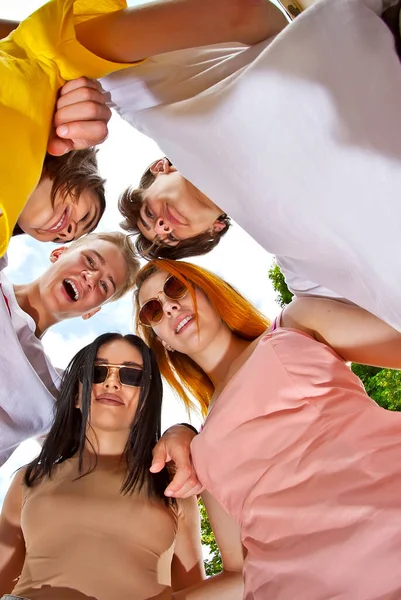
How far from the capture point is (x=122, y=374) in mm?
2170

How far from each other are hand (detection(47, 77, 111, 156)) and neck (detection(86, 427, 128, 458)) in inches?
47.2

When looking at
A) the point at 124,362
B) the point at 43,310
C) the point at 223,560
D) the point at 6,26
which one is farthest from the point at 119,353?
the point at 6,26

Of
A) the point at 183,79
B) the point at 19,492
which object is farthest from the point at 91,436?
the point at 183,79

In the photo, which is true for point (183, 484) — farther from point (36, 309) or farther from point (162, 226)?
point (36, 309)

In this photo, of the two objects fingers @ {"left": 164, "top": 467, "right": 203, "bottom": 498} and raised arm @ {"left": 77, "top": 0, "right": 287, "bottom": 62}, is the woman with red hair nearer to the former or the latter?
fingers @ {"left": 164, "top": 467, "right": 203, "bottom": 498}

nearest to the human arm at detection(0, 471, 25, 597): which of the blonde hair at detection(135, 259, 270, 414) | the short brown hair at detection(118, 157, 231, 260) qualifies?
the blonde hair at detection(135, 259, 270, 414)

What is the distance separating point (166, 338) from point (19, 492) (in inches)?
30.0

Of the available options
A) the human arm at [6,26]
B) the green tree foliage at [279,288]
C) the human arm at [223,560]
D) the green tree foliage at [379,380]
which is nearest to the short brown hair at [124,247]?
the human arm at [223,560]

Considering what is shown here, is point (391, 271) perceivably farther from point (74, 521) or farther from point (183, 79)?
point (74, 521)

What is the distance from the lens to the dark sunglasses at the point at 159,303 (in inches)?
86.9

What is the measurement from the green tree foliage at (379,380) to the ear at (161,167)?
238cm

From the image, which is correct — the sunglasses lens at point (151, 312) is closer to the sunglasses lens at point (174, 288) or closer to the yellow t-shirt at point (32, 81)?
the sunglasses lens at point (174, 288)

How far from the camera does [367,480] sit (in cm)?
146

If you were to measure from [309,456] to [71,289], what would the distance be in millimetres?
1236
